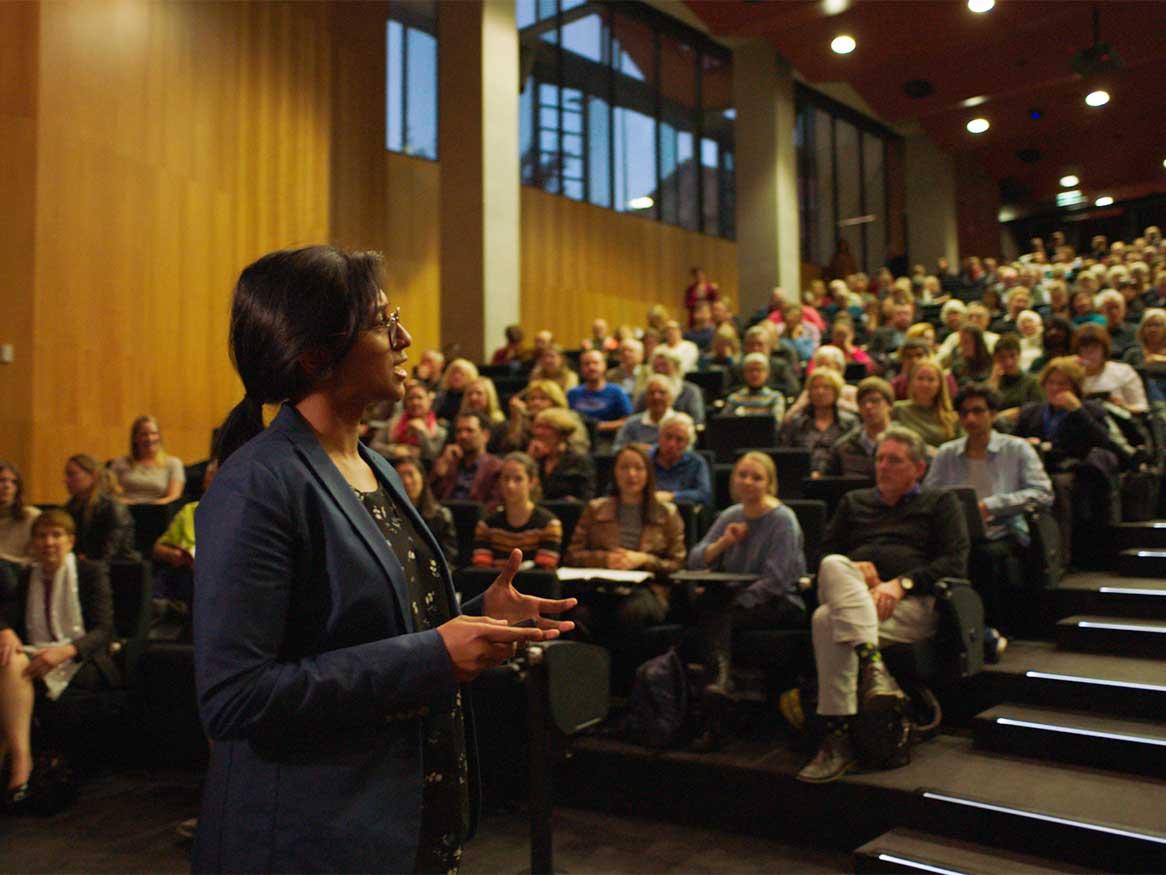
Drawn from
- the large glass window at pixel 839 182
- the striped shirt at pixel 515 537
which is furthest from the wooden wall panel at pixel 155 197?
the large glass window at pixel 839 182

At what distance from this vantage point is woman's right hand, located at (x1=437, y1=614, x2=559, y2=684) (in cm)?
94

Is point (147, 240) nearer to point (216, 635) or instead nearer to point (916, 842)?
point (916, 842)

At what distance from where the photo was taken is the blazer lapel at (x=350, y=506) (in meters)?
0.97

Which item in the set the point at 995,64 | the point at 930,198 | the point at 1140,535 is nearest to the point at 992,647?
the point at 1140,535

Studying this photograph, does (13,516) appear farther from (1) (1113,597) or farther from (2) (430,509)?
(1) (1113,597)

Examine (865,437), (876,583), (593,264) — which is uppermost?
(593,264)

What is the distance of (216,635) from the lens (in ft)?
2.95

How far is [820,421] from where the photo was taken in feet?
16.2

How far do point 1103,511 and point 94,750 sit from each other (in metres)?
3.70

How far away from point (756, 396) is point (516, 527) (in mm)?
2248

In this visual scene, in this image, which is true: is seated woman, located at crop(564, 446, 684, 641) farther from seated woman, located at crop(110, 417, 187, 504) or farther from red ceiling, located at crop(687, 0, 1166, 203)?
red ceiling, located at crop(687, 0, 1166, 203)

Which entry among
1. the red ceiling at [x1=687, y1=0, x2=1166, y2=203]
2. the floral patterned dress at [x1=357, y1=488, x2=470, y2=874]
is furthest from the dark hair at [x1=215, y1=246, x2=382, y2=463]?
the red ceiling at [x1=687, y1=0, x2=1166, y2=203]

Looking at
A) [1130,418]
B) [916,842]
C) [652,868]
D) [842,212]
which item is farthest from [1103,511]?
[842,212]

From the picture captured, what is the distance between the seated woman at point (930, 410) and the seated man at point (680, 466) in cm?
94
